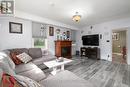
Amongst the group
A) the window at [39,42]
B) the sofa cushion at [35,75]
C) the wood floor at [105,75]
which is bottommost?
the wood floor at [105,75]

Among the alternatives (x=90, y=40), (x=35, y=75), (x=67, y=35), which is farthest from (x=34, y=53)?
(x=90, y=40)

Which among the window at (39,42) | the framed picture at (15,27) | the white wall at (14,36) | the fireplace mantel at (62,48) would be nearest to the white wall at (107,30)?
the fireplace mantel at (62,48)

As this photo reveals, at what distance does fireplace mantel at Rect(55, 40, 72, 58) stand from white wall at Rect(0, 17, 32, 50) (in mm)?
1674

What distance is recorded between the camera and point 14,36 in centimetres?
359

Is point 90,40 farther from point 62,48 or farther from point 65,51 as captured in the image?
point 62,48

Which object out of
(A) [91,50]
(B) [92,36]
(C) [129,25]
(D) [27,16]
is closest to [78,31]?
(B) [92,36]

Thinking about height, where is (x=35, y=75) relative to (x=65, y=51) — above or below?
below

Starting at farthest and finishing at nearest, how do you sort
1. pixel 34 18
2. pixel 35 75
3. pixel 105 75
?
1. pixel 34 18
2. pixel 105 75
3. pixel 35 75

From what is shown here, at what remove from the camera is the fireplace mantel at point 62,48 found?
17.2 ft

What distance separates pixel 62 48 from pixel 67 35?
1338mm

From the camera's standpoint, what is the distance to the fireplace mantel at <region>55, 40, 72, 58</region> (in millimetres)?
5230

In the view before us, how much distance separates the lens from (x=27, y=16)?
3.79 m

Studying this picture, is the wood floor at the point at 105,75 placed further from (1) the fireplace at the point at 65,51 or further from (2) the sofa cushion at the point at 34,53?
(1) the fireplace at the point at 65,51

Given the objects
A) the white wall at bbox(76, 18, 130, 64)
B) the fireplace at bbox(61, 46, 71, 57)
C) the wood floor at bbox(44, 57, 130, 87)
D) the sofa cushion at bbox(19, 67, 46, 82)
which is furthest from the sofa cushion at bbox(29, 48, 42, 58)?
the white wall at bbox(76, 18, 130, 64)
